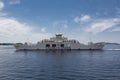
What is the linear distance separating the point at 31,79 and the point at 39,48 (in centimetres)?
15046

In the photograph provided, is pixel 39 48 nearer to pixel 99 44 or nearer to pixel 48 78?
pixel 99 44

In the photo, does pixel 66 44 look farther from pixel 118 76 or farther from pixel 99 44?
pixel 118 76

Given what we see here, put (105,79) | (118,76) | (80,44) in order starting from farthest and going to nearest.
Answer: (80,44)
(118,76)
(105,79)

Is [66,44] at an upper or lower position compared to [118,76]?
upper

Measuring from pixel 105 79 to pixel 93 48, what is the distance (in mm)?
150748

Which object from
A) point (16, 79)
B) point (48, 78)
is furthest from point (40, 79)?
point (16, 79)

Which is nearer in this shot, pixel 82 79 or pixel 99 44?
pixel 82 79

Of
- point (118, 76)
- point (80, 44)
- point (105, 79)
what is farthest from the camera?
point (80, 44)

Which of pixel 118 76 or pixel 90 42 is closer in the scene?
pixel 118 76

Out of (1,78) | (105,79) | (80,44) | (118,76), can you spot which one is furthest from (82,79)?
(80,44)

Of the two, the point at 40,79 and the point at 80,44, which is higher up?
the point at 80,44

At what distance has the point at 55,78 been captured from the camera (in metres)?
51.0

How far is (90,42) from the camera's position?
7805 inches

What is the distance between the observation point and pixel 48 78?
50.9 meters
